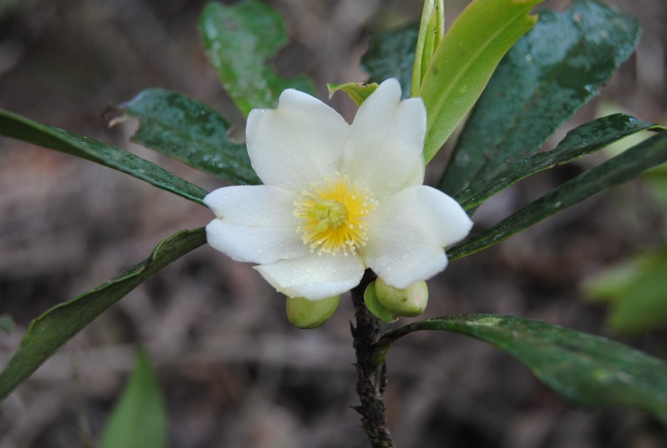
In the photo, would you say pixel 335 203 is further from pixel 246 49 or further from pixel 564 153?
pixel 246 49

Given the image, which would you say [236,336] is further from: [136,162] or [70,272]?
[136,162]

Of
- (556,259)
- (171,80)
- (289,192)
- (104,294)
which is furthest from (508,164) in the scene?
(171,80)

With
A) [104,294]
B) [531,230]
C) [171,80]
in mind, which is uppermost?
[171,80]

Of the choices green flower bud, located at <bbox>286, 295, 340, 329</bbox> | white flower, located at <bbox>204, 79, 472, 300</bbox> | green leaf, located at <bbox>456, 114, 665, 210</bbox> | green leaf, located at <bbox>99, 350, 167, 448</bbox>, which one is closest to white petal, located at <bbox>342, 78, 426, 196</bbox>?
white flower, located at <bbox>204, 79, 472, 300</bbox>

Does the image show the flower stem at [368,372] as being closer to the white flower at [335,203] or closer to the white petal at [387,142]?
the white flower at [335,203]

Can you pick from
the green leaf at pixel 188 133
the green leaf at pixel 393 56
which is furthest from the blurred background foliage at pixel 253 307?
the green leaf at pixel 393 56

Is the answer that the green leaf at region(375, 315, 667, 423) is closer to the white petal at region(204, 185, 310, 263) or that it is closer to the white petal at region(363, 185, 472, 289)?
the white petal at region(363, 185, 472, 289)
